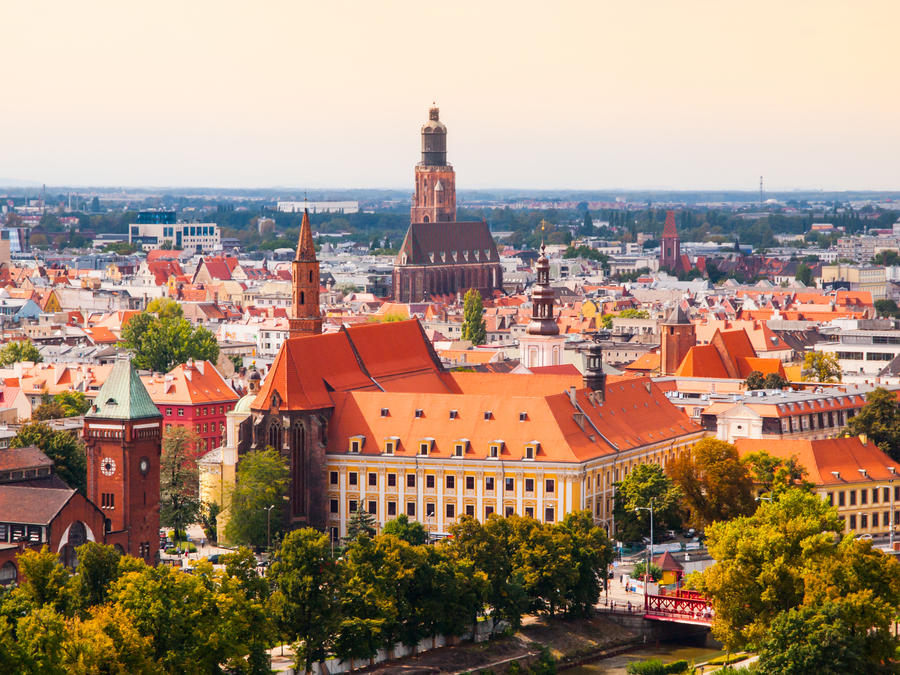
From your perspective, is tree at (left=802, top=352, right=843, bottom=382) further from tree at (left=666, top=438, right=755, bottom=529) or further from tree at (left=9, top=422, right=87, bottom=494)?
tree at (left=9, top=422, right=87, bottom=494)

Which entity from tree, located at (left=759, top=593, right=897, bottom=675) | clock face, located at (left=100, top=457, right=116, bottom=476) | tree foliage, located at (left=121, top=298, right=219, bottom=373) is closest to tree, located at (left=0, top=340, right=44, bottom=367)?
tree foliage, located at (left=121, top=298, right=219, bottom=373)

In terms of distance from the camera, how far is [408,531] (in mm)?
94312

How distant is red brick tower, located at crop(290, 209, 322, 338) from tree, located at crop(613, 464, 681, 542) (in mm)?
27298

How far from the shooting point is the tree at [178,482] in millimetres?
105375

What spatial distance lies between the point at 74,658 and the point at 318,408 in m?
40.9

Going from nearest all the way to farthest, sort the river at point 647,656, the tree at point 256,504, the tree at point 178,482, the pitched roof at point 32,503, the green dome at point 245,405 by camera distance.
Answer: the river at point 647,656
the pitched roof at point 32,503
the tree at point 256,504
the tree at point 178,482
the green dome at point 245,405

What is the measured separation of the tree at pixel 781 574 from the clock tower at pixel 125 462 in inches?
1078

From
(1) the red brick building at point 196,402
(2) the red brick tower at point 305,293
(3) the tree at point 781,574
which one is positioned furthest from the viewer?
(1) the red brick building at point 196,402

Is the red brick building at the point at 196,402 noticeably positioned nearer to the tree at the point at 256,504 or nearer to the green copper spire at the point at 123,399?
the tree at the point at 256,504

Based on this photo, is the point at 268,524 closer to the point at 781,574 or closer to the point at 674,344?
the point at 781,574

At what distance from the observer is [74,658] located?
67.1 m

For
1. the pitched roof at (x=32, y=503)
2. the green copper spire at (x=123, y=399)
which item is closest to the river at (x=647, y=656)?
the green copper spire at (x=123, y=399)

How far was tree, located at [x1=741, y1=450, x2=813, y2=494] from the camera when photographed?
106625 mm

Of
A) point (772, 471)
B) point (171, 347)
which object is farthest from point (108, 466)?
point (171, 347)
